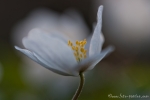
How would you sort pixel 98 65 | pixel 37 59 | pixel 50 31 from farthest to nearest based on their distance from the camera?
pixel 98 65 → pixel 50 31 → pixel 37 59

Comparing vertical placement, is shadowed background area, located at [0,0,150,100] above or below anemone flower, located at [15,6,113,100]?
below

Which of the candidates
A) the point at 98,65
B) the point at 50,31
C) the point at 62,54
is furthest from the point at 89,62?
the point at 98,65

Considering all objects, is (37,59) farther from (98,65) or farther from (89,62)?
(98,65)

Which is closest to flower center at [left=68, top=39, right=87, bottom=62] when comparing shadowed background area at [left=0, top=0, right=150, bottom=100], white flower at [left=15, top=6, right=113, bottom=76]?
white flower at [left=15, top=6, right=113, bottom=76]

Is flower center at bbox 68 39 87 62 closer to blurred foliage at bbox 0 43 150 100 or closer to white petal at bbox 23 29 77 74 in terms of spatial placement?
white petal at bbox 23 29 77 74

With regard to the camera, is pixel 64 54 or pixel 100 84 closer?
pixel 64 54

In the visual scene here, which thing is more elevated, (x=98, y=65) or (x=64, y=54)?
(x=64, y=54)
